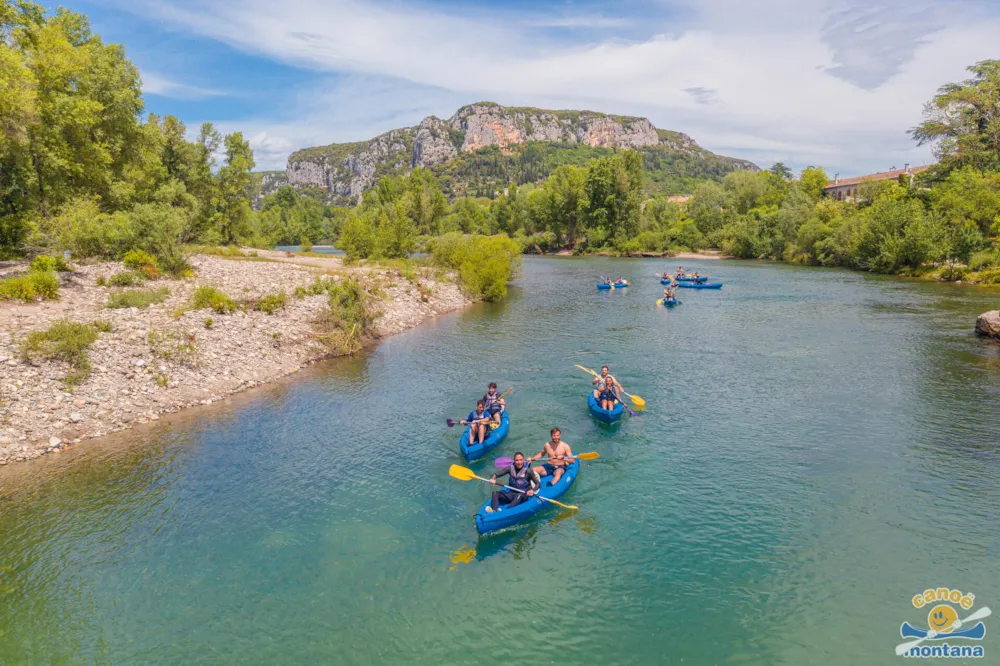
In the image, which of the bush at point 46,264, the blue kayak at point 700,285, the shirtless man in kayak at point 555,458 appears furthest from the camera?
the blue kayak at point 700,285

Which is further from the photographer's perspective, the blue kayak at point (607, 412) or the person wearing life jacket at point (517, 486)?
the blue kayak at point (607, 412)

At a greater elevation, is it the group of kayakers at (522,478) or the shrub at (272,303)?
the shrub at (272,303)

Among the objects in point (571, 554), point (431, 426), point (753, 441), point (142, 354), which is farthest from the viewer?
point (142, 354)

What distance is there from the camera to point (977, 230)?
59781 mm

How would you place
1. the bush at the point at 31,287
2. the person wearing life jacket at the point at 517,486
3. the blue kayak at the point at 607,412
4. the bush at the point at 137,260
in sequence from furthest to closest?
the bush at the point at 137,260
the bush at the point at 31,287
the blue kayak at the point at 607,412
the person wearing life jacket at the point at 517,486

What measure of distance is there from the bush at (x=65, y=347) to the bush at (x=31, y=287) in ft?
16.6

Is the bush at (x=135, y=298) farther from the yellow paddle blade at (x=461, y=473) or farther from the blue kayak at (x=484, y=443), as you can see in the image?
the yellow paddle blade at (x=461, y=473)

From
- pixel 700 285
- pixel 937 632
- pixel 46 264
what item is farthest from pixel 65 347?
pixel 700 285

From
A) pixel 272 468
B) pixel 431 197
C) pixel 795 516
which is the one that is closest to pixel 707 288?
pixel 795 516

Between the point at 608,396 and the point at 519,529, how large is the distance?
8.24 meters

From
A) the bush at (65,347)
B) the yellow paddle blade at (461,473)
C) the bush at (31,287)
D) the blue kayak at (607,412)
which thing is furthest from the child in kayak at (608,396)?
the bush at (31,287)

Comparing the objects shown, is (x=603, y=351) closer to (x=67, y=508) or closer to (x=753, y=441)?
(x=753, y=441)

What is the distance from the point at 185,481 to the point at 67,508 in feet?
9.06

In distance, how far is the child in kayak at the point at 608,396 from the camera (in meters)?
21.1
